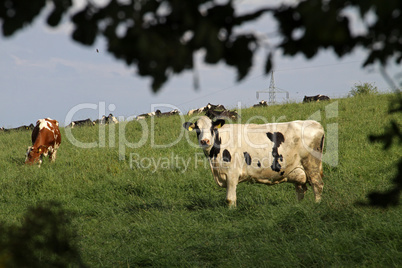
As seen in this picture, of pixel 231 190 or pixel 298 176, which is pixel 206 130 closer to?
pixel 231 190

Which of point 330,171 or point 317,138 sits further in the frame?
point 330,171

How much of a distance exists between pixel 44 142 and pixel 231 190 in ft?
32.6

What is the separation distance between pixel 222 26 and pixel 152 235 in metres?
4.76

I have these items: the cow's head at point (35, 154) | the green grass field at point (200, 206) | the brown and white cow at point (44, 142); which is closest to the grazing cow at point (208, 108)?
the green grass field at point (200, 206)

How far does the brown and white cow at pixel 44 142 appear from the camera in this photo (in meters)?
14.8

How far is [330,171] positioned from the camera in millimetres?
10352

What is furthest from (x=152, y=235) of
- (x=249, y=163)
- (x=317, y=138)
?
(x=317, y=138)

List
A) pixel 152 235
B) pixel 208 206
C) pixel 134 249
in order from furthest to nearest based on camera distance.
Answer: pixel 208 206 → pixel 152 235 → pixel 134 249

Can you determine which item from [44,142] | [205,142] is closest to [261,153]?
[205,142]

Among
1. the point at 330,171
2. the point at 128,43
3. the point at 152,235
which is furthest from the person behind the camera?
the point at 330,171

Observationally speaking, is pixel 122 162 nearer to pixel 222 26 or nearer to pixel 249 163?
pixel 249 163

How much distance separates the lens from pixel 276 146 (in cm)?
826

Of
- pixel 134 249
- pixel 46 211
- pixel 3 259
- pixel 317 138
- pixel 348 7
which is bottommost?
pixel 134 249

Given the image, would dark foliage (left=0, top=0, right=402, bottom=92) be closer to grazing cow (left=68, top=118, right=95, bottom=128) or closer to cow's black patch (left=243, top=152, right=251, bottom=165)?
cow's black patch (left=243, top=152, right=251, bottom=165)
